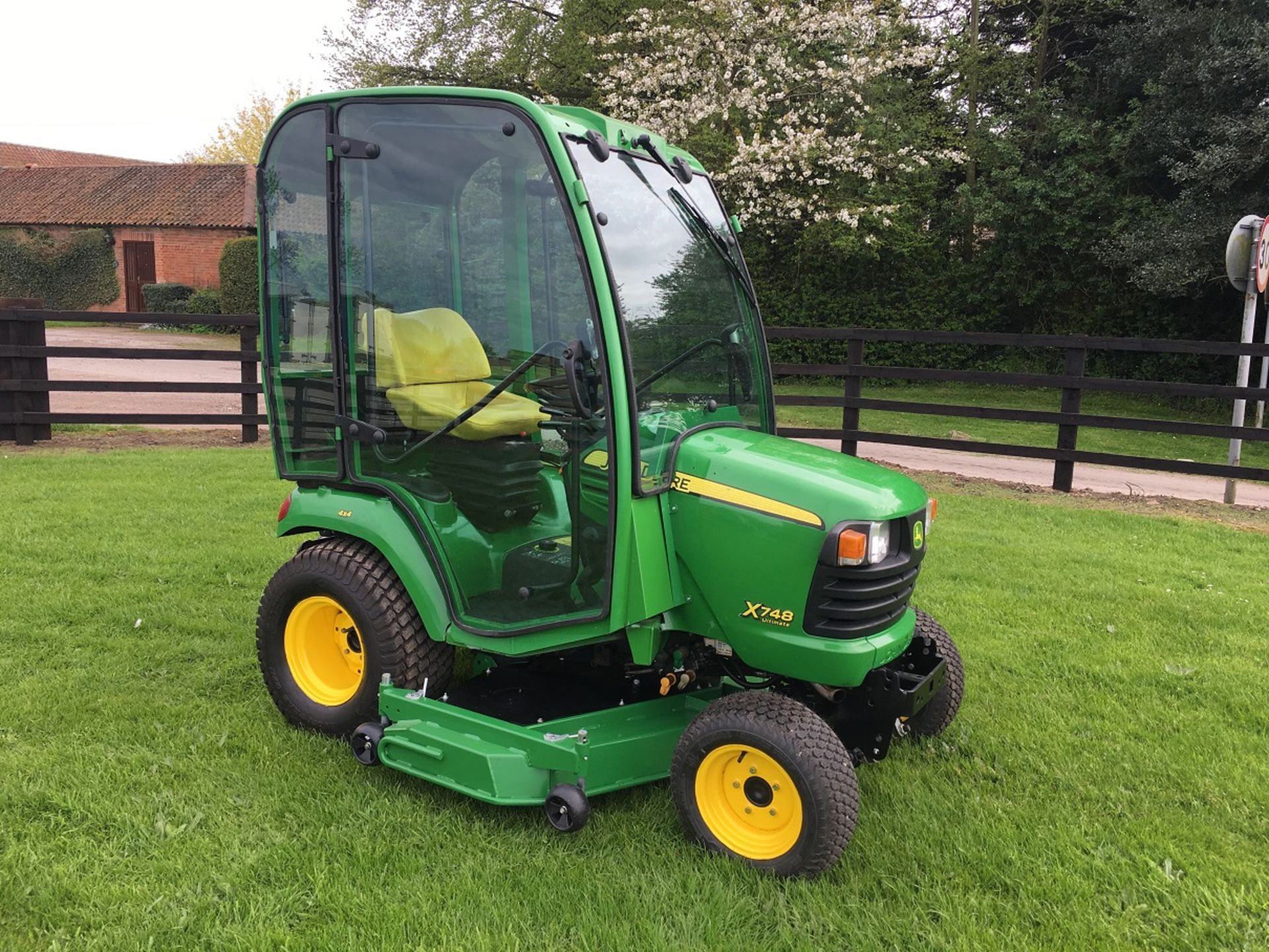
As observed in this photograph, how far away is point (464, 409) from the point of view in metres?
3.24

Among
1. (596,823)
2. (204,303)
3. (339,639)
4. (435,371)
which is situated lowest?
(596,823)

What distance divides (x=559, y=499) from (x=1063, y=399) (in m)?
6.84

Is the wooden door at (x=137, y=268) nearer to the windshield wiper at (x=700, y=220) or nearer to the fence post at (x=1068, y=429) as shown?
the fence post at (x=1068, y=429)

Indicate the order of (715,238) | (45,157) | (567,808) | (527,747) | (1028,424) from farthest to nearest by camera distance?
(45,157), (1028,424), (715,238), (527,747), (567,808)

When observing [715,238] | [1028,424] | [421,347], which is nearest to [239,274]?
[1028,424]

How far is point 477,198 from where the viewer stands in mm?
3225

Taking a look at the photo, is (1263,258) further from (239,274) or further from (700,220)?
(239,274)

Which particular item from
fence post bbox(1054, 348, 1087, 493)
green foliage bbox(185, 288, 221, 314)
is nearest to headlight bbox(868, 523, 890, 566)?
fence post bbox(1054, 348, 1087, 493)

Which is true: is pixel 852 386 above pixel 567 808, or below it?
above

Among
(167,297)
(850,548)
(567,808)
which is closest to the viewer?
(850,548)

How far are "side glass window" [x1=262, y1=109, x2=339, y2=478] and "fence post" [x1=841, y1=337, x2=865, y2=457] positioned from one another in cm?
672

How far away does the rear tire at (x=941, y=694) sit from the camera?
362cm

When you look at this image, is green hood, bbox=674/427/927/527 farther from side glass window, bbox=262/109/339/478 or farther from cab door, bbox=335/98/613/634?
side glass window, bbox=262/109/339/478

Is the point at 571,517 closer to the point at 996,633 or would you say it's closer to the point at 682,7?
the point at 996,633
